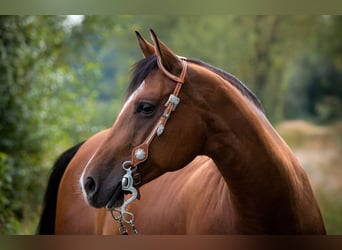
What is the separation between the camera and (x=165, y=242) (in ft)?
8.45

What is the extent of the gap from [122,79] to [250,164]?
14.5 ft

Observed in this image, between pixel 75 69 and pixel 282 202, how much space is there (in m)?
3.94

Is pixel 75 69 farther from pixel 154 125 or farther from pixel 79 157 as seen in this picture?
pixel 154 125

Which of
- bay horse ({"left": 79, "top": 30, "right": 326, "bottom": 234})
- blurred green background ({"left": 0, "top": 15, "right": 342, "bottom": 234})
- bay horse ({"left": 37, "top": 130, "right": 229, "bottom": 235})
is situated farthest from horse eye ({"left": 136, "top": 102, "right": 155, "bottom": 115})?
blurred green background ({"left": 0, "top": 15, "right": 342, "bottom": 234})

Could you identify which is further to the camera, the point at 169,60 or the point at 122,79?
the point at 122,79

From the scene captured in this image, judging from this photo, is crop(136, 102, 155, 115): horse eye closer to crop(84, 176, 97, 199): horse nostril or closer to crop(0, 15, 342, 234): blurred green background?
crop(84, 176, 97, 199): horse nostril

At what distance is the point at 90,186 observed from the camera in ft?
6.89

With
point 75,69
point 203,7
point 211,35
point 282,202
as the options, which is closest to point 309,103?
point 211,35

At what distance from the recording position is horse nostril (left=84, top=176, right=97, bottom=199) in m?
2.09

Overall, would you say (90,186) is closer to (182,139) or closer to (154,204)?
(182,139)

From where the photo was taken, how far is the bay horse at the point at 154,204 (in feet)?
7.65

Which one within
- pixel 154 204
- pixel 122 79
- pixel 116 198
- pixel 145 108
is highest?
pixel 122 79

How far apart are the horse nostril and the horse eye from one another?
31 centimetres

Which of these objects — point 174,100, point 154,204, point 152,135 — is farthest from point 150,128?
point 154,204
